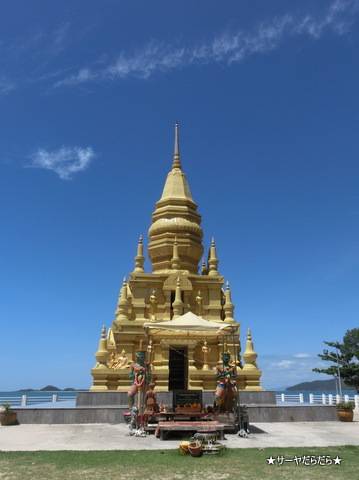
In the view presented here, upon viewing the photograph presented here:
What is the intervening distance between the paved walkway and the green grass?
91 centimetres

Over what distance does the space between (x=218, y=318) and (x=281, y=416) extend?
7.02 m

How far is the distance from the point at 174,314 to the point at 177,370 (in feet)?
10.0

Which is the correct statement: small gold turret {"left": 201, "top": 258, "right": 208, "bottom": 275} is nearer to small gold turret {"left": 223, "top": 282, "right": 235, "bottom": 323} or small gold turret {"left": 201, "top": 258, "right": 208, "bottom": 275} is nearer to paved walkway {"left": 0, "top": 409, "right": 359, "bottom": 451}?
small gold turret {"left": 223, "top": 282, "right": 235, "bottom": 323}

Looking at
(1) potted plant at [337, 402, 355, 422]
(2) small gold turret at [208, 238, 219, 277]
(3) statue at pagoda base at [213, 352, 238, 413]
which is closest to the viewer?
(3) statue at pagoda base at [213, 352, 238, 413]

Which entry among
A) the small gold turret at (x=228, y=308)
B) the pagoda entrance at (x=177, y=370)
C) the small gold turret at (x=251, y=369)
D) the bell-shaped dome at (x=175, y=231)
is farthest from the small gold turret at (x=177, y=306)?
the small gold turret at (x=251, y=369)

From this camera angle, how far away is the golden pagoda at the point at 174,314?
20.0 metres

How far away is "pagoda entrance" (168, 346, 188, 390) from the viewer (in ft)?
70.2

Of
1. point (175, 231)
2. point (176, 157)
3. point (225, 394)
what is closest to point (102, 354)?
point (175, 231)

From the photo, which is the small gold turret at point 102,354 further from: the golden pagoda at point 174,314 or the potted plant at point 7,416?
the potted plant at point 7,416

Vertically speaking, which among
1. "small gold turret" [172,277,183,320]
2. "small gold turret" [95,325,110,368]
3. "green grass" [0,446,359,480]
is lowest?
"green grass" [0,446,359,480]

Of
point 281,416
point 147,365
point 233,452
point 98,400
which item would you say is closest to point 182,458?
point 233,452

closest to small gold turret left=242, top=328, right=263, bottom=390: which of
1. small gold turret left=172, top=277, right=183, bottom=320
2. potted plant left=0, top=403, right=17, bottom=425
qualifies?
small gold turret left=172, top=277, right=183, bottom=320

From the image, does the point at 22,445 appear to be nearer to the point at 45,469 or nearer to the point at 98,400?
the point at 45,469

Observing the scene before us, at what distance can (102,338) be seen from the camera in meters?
21.7
